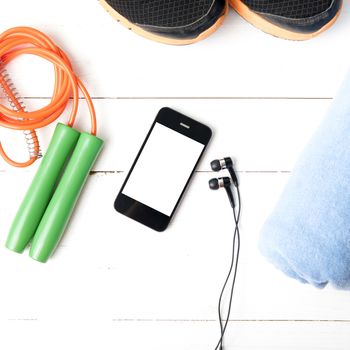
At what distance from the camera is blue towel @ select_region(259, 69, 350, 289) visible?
50cm

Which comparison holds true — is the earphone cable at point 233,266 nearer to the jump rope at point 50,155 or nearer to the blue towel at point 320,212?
the blue towel at point 320,212

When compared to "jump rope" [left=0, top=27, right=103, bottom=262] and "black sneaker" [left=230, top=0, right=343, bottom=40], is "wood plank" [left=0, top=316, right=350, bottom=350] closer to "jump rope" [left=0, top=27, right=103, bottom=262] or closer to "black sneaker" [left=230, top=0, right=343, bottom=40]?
"jump rope" [left=0, top=27, right=103, bottom=262]

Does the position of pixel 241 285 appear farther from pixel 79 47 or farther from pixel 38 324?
pixel 79 47

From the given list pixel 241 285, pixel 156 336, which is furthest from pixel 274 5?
pixel 156 336

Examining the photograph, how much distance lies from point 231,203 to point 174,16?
274mm

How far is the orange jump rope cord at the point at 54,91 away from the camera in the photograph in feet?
2.06

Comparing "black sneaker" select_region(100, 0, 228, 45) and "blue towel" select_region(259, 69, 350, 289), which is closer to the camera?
"blue towel" select_region(259, 69, 350, 289)

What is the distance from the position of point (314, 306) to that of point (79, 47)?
0.52 m

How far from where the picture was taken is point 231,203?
67 cm

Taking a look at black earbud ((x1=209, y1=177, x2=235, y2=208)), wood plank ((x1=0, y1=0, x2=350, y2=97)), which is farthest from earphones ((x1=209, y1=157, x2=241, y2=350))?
wood plank ((x1=0, y1=0, x2=350, y2=97))

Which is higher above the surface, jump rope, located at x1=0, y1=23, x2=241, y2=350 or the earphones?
jump rope, located at x1=0, y1=23, x2=241, y2=350

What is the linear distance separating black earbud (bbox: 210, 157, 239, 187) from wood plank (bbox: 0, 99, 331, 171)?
2 centimetres

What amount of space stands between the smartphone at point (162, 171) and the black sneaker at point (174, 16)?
115mm

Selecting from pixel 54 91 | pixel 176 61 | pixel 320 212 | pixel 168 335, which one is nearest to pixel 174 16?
pixel 176 61
